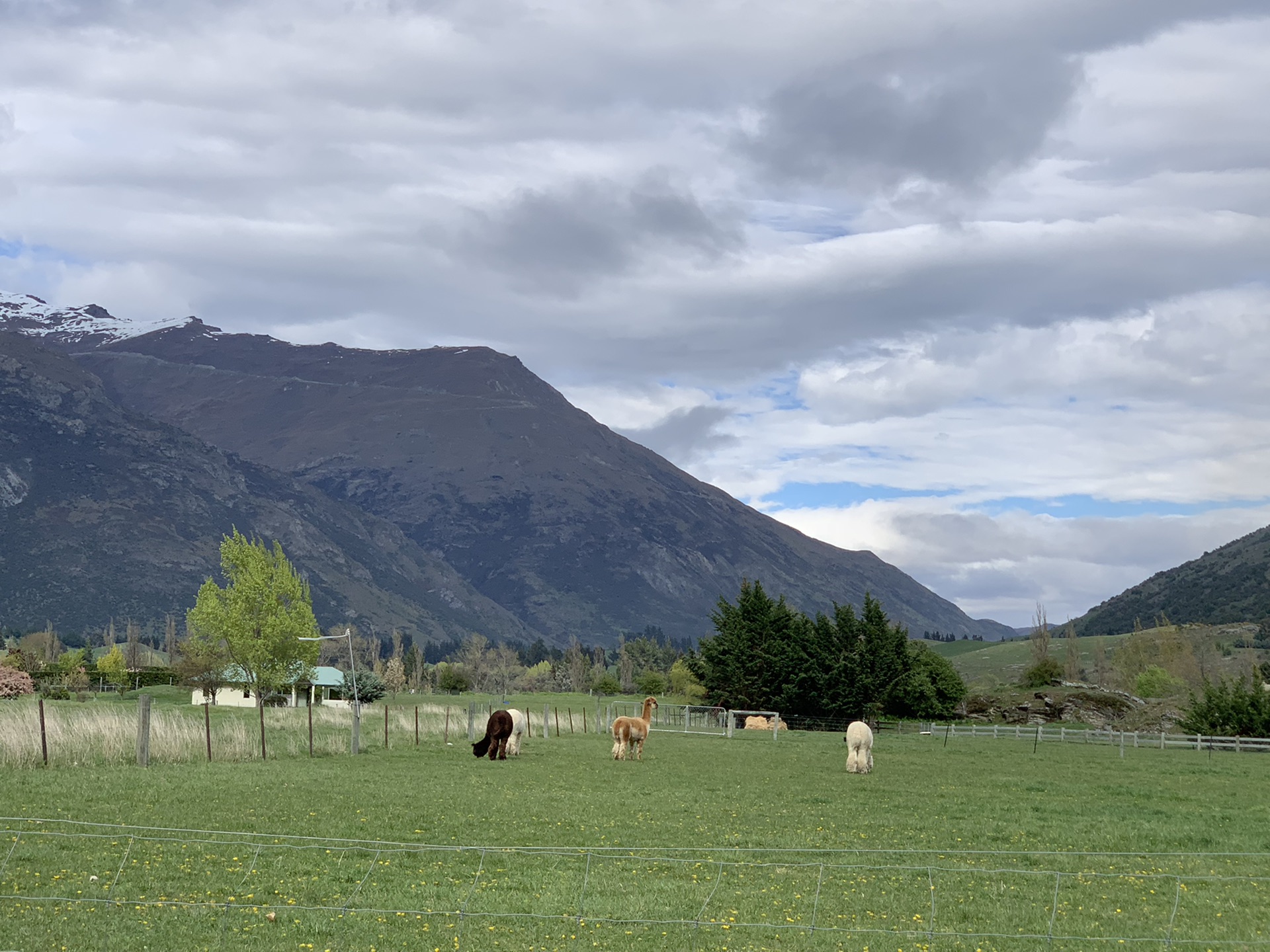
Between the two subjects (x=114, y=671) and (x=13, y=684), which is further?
(x=114, y=671)

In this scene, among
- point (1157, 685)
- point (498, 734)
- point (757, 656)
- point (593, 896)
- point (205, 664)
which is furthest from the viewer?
point (1157, 685)

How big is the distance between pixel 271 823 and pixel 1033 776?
86.9ft

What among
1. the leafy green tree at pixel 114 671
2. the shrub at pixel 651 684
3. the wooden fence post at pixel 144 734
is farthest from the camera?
the shrub at pixel 651 684

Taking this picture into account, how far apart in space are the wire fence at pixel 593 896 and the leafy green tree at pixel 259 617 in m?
57.0

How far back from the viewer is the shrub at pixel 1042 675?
11825cm

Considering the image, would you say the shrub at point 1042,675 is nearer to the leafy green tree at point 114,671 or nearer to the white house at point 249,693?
the white house at point 249,693

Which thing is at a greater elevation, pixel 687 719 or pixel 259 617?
pixel 259 617

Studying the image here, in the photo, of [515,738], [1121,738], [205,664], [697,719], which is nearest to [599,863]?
[515,738]

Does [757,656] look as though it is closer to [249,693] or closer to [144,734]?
[249,693]

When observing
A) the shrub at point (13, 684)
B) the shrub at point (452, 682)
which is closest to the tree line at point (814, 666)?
the shrub at point (13, 684)

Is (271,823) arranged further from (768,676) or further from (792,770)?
(768,676)

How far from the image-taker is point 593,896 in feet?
49.6

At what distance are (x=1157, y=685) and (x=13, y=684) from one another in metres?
105

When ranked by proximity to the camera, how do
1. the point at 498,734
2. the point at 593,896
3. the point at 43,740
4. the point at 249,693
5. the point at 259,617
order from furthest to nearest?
the point at 249,693, the point at 259,617, the point at 498,734, the point at 43,740, the point at 593,896
